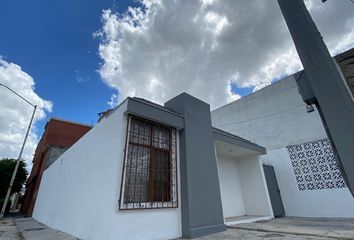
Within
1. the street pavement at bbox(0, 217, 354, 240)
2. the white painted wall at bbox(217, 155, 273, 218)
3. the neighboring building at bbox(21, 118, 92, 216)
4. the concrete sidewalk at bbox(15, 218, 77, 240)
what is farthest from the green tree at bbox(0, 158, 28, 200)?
the white painted wall at bbox(217, 155, 273, 218)

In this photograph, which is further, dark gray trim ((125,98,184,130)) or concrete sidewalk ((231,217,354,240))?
dark gray trim ((125,98,184,130))

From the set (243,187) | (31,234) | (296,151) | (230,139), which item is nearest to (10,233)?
(31,234)

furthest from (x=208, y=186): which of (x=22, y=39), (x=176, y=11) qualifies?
(x=22, y=39)

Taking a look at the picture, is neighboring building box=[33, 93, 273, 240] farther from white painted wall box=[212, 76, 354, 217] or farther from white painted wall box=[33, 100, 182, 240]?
white painted wall box=[212, 76, 354, 217]

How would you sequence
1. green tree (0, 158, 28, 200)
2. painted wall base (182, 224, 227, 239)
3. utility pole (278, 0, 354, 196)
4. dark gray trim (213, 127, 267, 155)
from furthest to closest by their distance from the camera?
green tree (0, 158, 28, 200)
dark gray trim (213, 127, 267, 155)
painted wall base (182, 224, 227, 239)
utility pole (278, 0, 354, 196)

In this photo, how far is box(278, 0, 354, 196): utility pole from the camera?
1.75 metres

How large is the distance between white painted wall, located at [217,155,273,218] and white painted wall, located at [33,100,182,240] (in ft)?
13.9

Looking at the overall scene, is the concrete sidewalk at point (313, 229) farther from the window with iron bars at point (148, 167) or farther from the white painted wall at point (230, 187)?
the window with iron bars at point (148, 167)

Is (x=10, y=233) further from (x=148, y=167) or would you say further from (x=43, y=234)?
(x=148, y=167)

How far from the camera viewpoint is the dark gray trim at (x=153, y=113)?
167 inches

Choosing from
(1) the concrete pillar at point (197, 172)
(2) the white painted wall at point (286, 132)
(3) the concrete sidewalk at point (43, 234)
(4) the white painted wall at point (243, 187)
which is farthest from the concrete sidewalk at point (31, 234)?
(2) the white painted wall at point (286, 132)

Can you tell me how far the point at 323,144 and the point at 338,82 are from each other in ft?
27.9

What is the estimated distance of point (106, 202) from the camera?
376cm

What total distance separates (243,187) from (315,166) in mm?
3463
